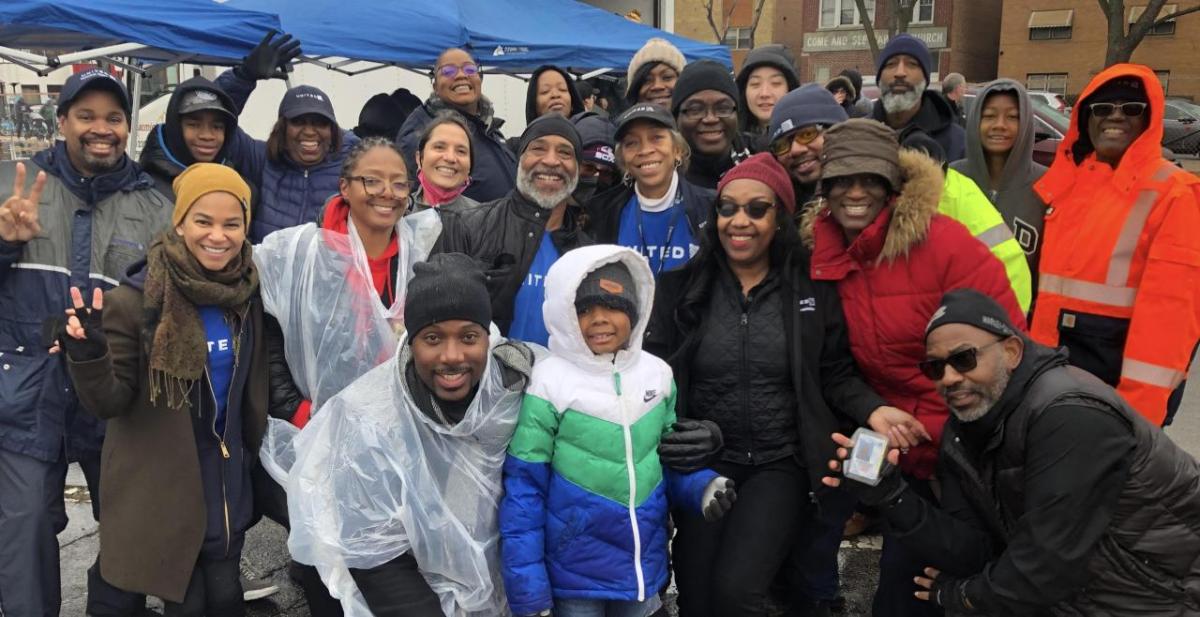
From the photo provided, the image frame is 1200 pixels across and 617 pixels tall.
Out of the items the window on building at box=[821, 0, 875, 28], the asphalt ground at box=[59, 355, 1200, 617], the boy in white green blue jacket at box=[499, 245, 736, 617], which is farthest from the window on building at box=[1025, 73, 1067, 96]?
the boy in white green blue jacket at box=[499, 245, 736, 617]

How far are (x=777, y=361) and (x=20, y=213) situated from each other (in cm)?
273

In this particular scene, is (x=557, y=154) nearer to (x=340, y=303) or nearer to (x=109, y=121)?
(x=340, y=303)

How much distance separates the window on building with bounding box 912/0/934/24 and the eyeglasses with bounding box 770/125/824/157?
38788 mm

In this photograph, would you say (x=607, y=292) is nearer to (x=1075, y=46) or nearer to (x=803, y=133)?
(x=803, y=133)

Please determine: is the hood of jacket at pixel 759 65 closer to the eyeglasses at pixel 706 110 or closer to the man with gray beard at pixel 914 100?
the man with gray beard at pixel 914 100

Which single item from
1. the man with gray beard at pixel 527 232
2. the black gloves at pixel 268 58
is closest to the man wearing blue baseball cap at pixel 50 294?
Result: the man with gray beard at pixel 527 232

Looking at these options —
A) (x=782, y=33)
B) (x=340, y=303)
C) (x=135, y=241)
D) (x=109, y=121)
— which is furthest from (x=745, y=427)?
(x=782, y=33)

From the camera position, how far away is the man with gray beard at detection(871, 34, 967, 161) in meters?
4.71

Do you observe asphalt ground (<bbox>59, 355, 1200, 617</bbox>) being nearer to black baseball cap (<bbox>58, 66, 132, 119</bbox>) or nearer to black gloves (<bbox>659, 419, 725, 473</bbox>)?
black gloves (<bbox>659, 419, 725, 473</bbox>)

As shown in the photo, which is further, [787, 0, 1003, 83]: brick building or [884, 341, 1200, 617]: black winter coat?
[787, 0, 1003, 83]: brick building

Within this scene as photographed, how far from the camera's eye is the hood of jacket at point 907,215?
292 centimetres

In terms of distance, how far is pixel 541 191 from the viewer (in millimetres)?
3506

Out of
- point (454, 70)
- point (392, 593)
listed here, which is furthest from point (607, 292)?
point (454, 70)

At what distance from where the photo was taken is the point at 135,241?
3357 millimetres
